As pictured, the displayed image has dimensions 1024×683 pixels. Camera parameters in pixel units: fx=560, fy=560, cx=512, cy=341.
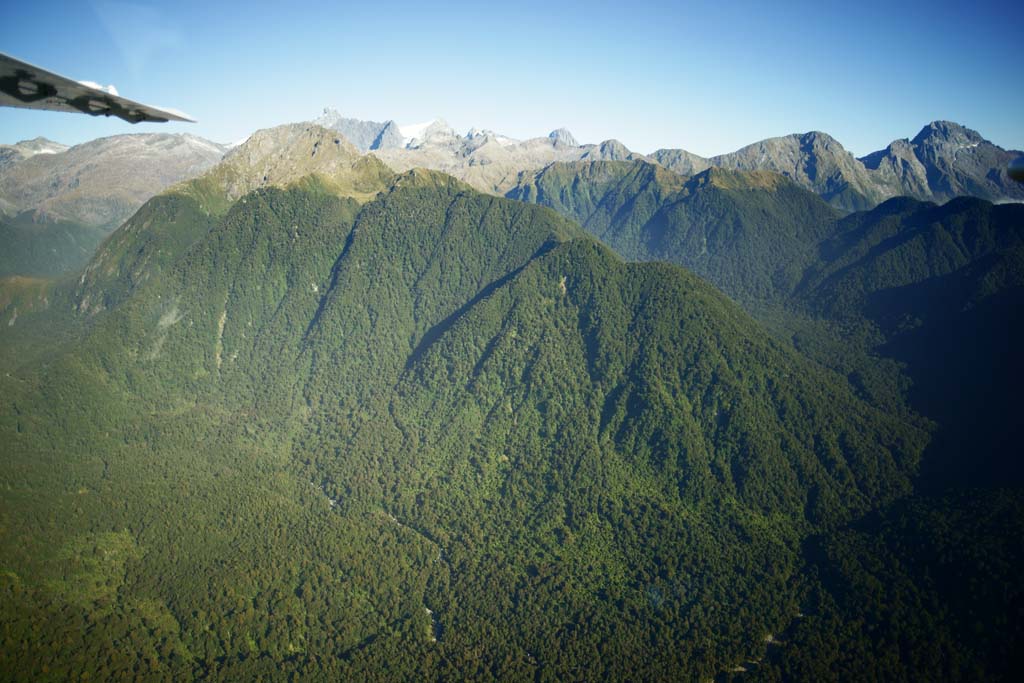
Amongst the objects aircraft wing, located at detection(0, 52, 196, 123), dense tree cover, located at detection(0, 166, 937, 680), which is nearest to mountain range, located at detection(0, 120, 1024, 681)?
dense tree cover, located at detection(0, 166, 937, 680)

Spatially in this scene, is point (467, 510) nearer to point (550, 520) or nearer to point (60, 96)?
point (550, 520)

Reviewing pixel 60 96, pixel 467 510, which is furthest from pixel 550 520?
pixel 60 96

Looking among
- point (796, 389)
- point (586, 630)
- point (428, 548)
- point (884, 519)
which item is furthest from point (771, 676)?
point (796, 389)

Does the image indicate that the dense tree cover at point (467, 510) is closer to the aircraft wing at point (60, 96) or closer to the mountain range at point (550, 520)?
the mountain range at point (550, 520)

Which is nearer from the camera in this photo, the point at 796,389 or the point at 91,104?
the point at 91,104

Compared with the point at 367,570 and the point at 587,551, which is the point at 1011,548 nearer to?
the point at 587,551

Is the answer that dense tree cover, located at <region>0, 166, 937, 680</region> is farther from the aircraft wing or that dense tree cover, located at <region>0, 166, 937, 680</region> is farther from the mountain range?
the aircraft wing
